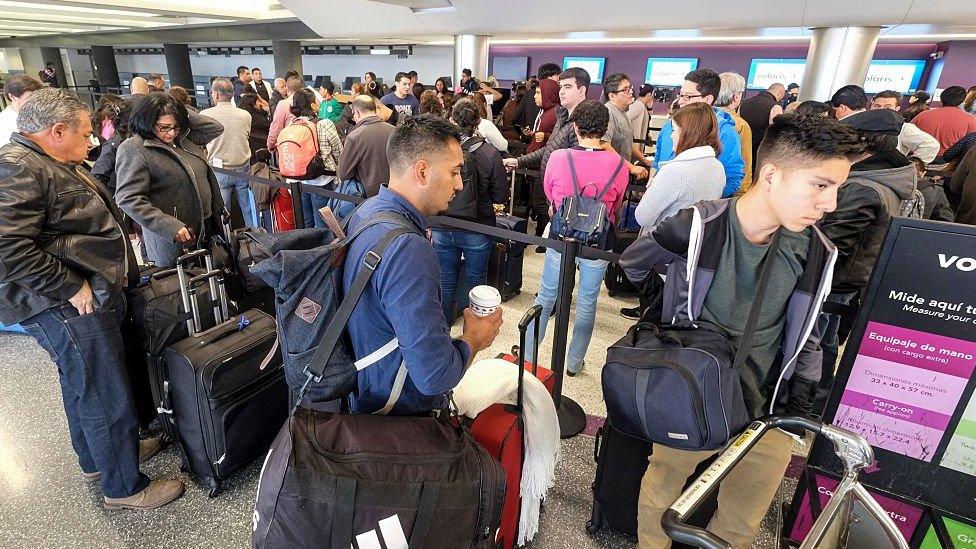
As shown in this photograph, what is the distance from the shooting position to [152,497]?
2137 mm

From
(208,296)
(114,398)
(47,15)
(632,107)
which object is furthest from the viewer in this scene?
(47,15)

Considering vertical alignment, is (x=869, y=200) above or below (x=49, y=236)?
above

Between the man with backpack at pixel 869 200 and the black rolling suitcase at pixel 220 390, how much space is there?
91.8 inches

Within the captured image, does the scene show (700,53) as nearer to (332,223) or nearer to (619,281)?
(619,281)

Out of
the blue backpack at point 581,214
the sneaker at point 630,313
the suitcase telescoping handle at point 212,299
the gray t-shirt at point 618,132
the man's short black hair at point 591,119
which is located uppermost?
the man's short black hair at point 591,119

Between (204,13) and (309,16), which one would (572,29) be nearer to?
(309,16)

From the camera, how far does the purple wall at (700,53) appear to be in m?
11.0

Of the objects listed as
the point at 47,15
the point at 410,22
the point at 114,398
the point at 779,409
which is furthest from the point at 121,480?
the point at 47,15

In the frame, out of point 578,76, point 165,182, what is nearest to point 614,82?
point 578,76

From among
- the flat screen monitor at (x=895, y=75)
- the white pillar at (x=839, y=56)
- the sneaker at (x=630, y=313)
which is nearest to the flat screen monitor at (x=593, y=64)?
the flat screen monitor at (x=895, y=75)

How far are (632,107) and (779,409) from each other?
17.0 ft

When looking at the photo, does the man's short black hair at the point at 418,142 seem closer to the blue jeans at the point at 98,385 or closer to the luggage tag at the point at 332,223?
the luggage tag at the point at 332,223

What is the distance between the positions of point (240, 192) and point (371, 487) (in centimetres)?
459

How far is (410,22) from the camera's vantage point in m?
12.4
